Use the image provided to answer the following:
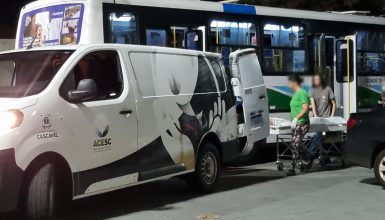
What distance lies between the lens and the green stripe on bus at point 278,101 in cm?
1243

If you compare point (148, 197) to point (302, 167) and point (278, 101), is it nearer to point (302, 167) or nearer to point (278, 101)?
point (302, 167)

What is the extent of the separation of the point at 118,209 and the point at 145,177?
606 millimetres

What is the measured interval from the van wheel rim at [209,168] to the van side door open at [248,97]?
35.2 inches

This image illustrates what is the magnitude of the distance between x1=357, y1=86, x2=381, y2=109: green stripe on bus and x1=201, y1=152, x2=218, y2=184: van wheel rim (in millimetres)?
6541

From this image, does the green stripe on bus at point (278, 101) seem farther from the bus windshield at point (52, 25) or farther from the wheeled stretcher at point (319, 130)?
the bus windshield at point (52, 25)

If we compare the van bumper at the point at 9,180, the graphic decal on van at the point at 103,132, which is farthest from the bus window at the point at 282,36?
the van bumper at the point at 9,180

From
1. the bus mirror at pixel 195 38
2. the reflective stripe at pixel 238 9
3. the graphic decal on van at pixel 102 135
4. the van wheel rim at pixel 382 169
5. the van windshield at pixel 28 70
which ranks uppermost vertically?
the reflective stripe at pixel 238 9

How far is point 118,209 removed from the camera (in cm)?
757

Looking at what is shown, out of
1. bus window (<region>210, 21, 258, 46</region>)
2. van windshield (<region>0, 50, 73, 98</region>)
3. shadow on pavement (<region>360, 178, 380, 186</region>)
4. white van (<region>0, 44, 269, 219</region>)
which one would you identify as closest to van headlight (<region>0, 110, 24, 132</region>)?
white van (<region>0, 44, 269, 219</region>)

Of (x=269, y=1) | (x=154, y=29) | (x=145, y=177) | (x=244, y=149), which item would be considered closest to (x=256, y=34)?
(x=154, y=29)

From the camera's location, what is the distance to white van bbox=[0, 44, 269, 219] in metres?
6.02

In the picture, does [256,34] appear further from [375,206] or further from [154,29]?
[375,206]

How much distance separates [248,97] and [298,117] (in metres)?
1.22

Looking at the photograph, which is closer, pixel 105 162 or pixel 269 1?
pixel 105 162
